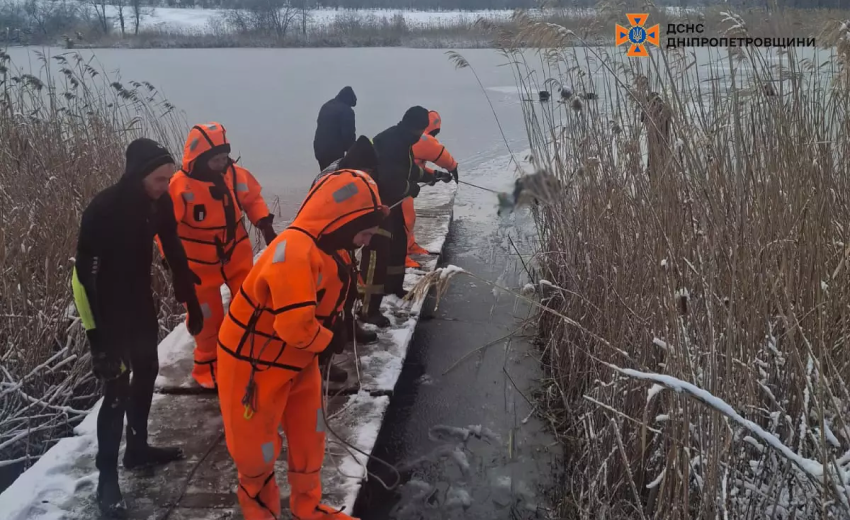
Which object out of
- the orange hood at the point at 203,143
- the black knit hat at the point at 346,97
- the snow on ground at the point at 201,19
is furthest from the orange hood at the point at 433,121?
the snow on ground at the point at 201,19

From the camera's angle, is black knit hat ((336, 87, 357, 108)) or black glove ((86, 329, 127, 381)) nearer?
black glove ((86, 329, 127, 381))

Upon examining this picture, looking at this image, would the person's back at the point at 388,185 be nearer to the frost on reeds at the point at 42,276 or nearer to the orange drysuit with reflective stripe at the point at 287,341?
the frost on reeds at the point at 42,276

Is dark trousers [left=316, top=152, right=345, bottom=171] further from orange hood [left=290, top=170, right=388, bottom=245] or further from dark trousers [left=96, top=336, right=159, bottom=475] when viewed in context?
orange hood [left=290, top=170, right=388, bottom=245]

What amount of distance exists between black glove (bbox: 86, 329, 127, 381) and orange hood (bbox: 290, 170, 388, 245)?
0.91 meters

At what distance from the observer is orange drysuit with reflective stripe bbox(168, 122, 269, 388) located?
3244 millimetres

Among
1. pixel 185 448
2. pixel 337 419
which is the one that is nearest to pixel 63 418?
pixel 185 448

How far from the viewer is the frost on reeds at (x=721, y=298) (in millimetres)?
1807

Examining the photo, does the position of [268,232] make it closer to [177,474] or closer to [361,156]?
[361,156]

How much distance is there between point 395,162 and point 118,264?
7.10 ft

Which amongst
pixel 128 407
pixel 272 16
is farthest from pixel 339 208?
pixel 272 16

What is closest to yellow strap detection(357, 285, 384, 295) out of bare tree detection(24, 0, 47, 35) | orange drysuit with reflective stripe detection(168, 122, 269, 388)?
orange drysuit with reflective stripe detection(168, 122, 269, 388)

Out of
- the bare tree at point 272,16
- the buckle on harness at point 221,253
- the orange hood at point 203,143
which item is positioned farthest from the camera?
the bare tree at point 272,16

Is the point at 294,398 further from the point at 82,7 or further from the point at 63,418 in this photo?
the point at 82,7

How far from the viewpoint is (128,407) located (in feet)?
8.86
